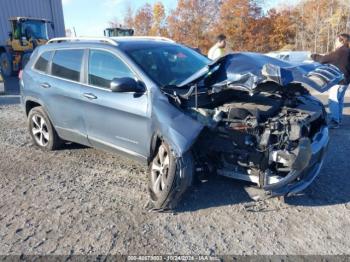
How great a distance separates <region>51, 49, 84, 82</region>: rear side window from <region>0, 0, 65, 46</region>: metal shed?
15.4 m

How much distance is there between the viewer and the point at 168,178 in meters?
3.60

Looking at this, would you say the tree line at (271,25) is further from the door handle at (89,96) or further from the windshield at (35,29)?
the door handle at (89,96)

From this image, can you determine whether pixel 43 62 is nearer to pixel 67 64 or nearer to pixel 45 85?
pixel 45 85

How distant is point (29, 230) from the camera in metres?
3.46

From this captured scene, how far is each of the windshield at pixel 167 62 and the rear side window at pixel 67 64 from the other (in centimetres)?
91

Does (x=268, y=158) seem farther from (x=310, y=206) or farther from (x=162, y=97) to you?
(x=162, y=97)

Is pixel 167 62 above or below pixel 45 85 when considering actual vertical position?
above

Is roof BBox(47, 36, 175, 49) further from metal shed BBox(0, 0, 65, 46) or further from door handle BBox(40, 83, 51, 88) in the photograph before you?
metal shed BBox(0, 0, 65, 46)

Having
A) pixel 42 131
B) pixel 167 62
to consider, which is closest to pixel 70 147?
pixel 42 131

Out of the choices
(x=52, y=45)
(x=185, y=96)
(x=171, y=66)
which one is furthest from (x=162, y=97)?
(x=52, y=45)

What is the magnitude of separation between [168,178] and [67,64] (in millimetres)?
2535

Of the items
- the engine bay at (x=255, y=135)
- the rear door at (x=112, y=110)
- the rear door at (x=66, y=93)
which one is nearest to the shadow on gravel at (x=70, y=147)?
the rear door at (x=66, y=93)

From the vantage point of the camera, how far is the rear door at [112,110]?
4.02m

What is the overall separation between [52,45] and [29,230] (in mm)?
3134
